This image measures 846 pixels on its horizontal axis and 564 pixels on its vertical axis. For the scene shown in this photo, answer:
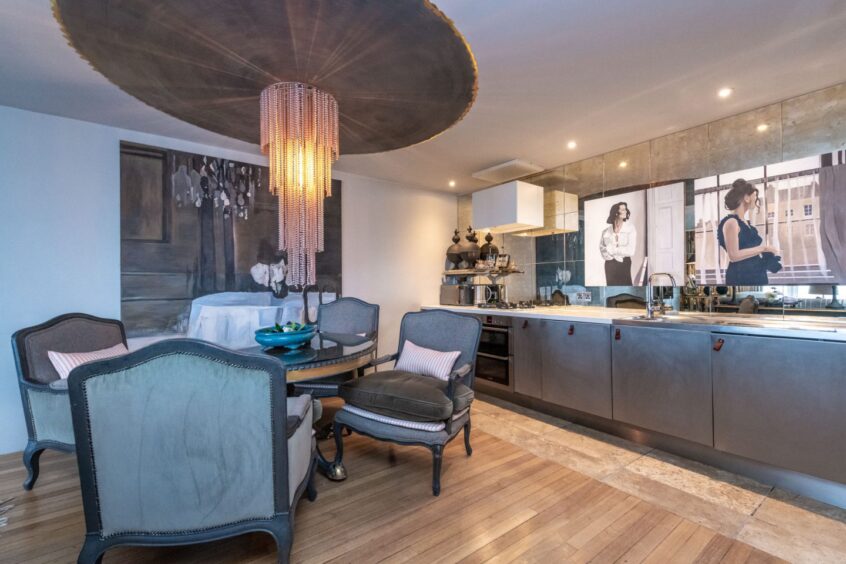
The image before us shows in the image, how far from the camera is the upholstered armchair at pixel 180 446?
4.11 feet

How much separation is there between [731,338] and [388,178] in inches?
141

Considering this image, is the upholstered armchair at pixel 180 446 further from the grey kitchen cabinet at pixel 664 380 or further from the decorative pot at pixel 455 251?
the decorative pot at pixel 455 251

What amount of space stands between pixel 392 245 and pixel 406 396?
269 centimetres

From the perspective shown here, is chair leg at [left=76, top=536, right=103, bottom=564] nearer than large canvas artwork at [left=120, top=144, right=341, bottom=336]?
Yes

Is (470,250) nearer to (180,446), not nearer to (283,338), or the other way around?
(283,338)

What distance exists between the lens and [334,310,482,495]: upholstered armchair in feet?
6.84

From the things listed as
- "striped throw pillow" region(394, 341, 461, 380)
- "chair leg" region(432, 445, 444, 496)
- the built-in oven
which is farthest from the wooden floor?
the built-in oven

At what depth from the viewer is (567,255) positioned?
12.8ft

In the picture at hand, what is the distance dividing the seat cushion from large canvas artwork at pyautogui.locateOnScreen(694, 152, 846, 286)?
226 cm

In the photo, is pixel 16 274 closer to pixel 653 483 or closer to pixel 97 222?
pixel 97 222

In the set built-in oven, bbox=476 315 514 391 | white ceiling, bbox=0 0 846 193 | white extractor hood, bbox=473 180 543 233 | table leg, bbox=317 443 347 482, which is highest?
white ceiling, bbox=0 0 846 193

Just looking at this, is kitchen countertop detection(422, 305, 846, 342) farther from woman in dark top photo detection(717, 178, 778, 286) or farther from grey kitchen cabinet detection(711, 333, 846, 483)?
woman in dark top photo detection(717, 178, 778, 286)

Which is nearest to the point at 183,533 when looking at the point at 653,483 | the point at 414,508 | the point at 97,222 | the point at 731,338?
the point at 414,508

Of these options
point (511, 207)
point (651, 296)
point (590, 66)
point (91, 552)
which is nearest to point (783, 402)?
point (651, 296)
